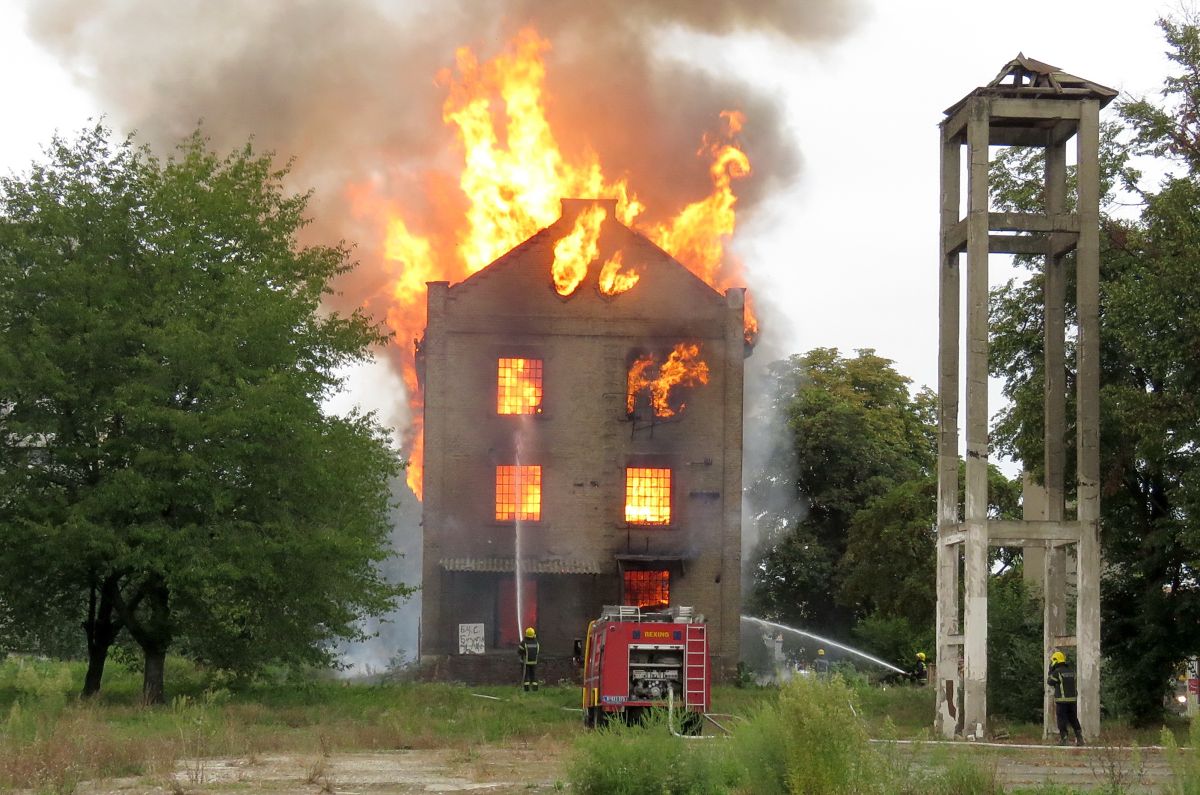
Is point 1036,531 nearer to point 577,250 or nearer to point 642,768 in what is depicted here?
point 642,768

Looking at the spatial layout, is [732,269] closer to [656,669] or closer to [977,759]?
[656,669]

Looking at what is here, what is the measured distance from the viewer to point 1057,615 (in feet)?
103

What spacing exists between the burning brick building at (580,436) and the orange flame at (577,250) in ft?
0.17

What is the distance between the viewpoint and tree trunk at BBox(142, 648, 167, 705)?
3512 centimetres

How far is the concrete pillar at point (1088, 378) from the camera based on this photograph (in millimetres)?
30438

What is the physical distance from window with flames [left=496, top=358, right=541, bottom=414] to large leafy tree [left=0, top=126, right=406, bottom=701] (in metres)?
11.8

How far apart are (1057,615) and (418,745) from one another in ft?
42.7

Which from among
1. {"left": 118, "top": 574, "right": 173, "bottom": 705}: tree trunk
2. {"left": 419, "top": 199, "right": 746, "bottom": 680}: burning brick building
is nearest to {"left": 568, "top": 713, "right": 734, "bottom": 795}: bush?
{"left": 118, "top": 574, "right": 173, "bottom": 705}: tree trunk

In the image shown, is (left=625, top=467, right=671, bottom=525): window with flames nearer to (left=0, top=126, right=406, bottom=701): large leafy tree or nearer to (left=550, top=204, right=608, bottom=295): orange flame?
(left=550, top=204, right=608, bottom=295): orange flame

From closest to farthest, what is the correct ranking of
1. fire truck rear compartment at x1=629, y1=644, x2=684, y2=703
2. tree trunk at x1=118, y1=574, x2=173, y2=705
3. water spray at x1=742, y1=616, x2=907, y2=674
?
1. fire truck rear compartment at x1=629, y1=644, x2=684, y2=703
2. tree trunk at x1=118, y1=574, x2=173, y2=705
3. water spray at x1=742, y1=616, x2=907, y2=674

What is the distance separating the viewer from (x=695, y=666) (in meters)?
30.0

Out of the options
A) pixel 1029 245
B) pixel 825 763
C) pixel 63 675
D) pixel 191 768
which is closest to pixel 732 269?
pixel 1029 245

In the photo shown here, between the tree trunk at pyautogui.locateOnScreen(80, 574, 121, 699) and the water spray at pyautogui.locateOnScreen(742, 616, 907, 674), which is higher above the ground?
the tree trunk at pyautogui.locateOnScreen(80, 574, 121, 699)

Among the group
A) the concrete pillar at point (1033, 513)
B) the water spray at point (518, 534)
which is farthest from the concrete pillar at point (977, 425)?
the concrete pillar at point (1033, 513)
